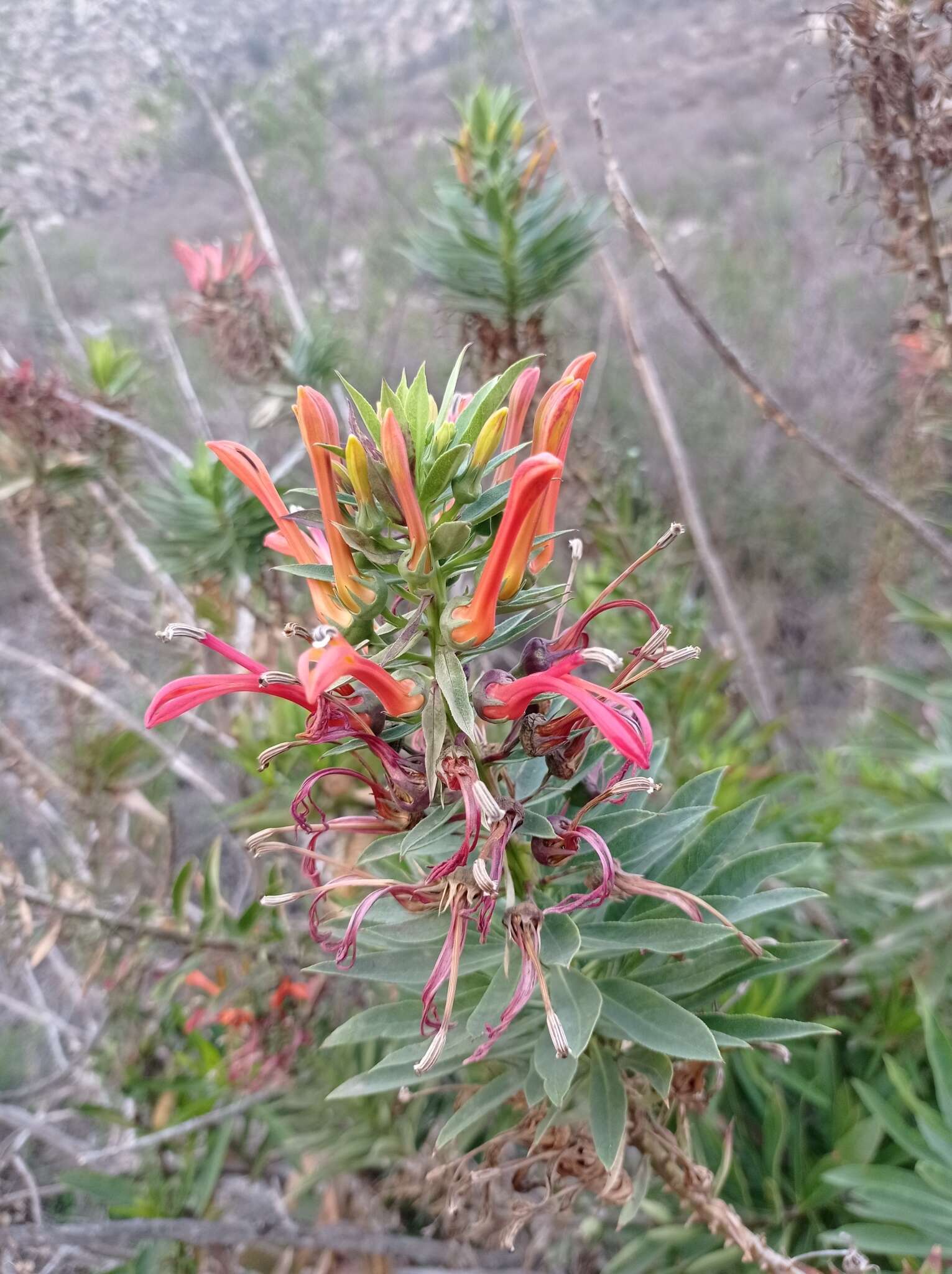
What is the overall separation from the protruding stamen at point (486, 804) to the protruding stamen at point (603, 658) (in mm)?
153

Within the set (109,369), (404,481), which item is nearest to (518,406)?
(404,481)

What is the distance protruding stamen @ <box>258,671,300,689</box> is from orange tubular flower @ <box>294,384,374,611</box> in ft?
0.30

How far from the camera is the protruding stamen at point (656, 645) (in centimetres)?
72

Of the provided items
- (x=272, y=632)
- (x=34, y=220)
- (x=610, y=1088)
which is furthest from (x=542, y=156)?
(x=34, y=220)

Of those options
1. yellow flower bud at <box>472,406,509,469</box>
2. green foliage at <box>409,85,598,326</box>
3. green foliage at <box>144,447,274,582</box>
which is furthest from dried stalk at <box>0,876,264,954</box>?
green foliage at <box>409,85,598,326</box>

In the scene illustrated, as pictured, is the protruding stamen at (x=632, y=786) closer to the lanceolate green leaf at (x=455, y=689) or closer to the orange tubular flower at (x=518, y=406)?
the lanceolate green leaf at (x=455, y=689)

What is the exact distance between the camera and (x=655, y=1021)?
0.82 m

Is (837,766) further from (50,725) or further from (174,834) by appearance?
(50,725)

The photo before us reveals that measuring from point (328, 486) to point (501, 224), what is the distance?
122cm

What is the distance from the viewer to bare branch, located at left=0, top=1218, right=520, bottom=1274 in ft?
4.51

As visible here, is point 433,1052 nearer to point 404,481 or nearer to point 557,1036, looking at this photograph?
point 557,1036

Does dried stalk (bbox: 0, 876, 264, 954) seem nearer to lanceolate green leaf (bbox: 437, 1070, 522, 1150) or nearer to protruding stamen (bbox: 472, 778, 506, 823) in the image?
lanceolate green leaf (bbox: 437, 1070, 522, 1150)

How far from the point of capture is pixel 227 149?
244 cm

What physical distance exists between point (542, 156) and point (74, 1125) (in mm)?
3385
